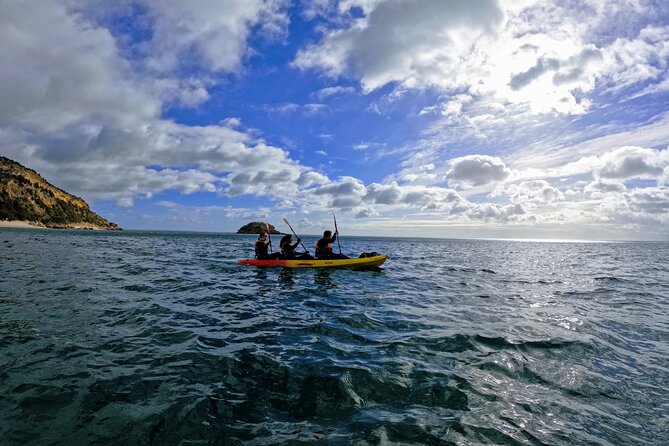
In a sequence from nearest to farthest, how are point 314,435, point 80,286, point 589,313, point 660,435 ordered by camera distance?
1. point 314,435
2. point 660,435
3. point 589,313
4. point 80,286

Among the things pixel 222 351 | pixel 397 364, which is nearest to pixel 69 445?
pixel 222 351

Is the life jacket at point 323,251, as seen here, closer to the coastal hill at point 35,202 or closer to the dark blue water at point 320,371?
the dark blue water at point 320,371

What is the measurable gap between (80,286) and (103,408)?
12.9 meters

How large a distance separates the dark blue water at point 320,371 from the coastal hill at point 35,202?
166170 mm

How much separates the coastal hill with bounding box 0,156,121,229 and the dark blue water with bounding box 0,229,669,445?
16617 cm

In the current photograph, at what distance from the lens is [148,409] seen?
5234mm

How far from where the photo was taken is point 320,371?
22.7 feet

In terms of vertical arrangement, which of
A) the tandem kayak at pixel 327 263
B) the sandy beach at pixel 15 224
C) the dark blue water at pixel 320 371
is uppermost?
the sandy beach at pixel 15 224


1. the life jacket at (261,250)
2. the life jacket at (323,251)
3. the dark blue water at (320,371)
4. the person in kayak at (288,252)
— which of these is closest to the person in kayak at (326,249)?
the life jacket at (323,251)

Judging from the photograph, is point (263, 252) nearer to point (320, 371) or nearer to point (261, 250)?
point (261, 250)

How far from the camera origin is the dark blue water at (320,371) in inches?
192

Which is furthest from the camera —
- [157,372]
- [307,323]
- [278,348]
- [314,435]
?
[307,323]

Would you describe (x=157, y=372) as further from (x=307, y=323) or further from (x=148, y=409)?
(x=307, y=323)

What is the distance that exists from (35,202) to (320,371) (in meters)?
189
